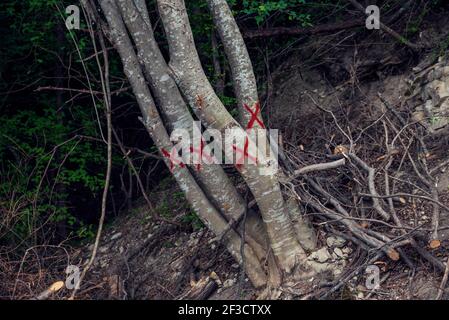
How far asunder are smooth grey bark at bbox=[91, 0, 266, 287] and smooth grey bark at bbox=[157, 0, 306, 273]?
303 millimetres

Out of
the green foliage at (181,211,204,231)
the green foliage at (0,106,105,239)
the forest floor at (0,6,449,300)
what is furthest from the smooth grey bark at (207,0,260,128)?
the green foliage at (0,106,105,239)

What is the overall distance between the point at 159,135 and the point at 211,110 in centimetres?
52

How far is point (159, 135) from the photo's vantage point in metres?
4.96

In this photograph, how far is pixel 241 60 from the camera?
4953 mm

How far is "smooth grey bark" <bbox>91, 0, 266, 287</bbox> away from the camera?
4.88m

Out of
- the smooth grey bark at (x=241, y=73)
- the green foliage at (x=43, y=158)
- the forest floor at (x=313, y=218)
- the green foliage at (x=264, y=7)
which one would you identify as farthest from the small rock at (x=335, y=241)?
the green foliage at (x=43, y=158)

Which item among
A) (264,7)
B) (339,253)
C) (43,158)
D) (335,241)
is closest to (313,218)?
(335,241)

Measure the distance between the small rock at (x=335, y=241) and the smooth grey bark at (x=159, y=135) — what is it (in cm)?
64

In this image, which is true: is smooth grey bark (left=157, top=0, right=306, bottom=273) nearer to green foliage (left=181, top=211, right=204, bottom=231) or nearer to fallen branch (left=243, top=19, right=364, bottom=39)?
A: green foliage (left=181, top=211, right=204, bottom=231)

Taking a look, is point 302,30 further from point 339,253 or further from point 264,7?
point 339,253

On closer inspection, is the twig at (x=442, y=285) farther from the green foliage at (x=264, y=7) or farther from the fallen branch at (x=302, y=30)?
the fallen branch at (x=302, y=30)
